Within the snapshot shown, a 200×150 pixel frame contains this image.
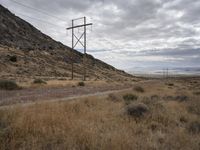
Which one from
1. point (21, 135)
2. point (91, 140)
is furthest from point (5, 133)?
point (91, 140)

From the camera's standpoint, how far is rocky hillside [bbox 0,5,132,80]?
5481 cm

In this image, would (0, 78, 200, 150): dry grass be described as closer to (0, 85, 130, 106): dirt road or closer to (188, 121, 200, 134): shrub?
(188, 121, 200, 134): shrub

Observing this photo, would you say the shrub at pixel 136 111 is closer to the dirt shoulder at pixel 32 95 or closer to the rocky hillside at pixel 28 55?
the dirt shoulder at pixel 32 95

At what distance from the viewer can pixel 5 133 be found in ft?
20.0

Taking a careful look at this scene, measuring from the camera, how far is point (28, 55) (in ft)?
226

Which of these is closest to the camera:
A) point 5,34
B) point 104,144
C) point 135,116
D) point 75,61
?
point 104,144

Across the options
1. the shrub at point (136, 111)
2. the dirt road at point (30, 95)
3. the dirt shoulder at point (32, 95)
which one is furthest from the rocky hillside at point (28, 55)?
the shrub at point (136, 111)

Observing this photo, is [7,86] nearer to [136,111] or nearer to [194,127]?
[136,111]

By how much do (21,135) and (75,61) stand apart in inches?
3494

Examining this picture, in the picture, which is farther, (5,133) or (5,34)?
(5,34)

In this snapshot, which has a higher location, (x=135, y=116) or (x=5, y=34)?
(x=5, y=34)

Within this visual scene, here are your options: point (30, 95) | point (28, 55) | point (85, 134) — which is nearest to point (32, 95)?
point (30, 95)

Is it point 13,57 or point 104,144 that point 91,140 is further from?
point 13,57

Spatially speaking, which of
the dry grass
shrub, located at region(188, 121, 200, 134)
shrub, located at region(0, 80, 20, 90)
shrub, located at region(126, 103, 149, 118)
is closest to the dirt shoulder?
shrub, located at region(0, 80, 20, 90)
